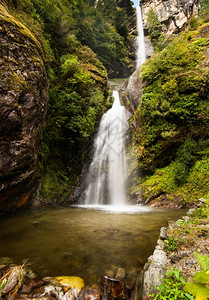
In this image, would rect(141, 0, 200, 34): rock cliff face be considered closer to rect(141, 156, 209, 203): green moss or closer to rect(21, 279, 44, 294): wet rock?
rect(141, 156, 209, 203): green moss

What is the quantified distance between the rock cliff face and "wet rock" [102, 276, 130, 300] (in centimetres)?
3481

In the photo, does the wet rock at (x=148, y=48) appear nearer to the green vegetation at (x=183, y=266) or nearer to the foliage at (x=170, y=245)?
the green vegetation at (x=183, y=266)

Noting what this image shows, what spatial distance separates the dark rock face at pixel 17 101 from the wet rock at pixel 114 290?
12.2ft

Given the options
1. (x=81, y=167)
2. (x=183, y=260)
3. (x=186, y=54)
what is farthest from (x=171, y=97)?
(x=183, y=260)

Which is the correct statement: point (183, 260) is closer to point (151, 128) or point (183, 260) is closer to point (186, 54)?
point (151, 128)

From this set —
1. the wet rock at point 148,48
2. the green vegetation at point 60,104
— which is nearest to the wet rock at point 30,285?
the green vegetation at point 60,104

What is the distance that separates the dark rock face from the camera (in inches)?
163

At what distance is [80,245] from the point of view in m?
3.55

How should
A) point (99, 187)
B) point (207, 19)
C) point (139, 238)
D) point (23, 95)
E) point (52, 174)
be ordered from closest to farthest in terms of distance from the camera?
1. point (139, 238)
2. point (23, 95)
3. point (52, 174)
4. point (99, 187)
5. point (207, 19)

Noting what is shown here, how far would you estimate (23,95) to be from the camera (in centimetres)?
464

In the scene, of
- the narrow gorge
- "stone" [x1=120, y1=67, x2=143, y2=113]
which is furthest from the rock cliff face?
"stone" [x1=120, y1=67, x2=143, y2=113]

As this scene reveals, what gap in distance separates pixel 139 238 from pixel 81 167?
7.91 m

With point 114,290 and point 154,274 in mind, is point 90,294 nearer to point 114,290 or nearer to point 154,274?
point 114,290

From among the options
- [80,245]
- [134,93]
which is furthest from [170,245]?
[134,93]
